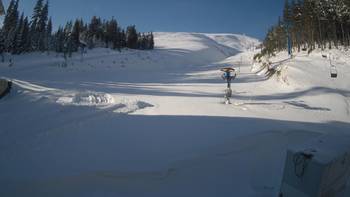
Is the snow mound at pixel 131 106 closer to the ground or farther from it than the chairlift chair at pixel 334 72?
closer to the ground

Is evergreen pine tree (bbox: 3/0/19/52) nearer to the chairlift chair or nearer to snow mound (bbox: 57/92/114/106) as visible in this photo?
snow mound (bbox: 57/92/114/106)

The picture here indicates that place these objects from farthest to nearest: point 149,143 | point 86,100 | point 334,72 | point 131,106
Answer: point 334,72, point 86,100, point 131,106, point 149,143

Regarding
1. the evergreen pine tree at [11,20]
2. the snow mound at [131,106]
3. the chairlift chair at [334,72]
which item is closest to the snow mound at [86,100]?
the snow mound at [131,106]

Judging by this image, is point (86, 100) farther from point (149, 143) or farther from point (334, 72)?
point (334, 72)

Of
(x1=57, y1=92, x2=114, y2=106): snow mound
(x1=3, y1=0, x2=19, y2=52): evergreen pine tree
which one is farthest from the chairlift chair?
(x1=3, y1=0, x2=19, y2=52): evergreen pine tree

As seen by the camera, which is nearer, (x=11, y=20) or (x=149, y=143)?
(x=149, y=143)

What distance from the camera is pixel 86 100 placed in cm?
878

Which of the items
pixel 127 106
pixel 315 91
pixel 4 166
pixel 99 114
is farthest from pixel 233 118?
pixel 315 91

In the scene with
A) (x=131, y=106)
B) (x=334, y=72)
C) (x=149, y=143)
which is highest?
(x=334, y=72)

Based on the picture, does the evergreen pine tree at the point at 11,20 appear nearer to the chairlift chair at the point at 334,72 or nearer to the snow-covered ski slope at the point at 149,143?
the snow-covered ski slope at the point at 149,143

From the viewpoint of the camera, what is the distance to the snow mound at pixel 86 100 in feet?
27.0

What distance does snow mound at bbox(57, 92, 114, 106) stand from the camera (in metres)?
8.21

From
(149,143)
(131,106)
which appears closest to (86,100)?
(131,106)

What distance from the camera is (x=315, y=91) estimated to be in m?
11.3
